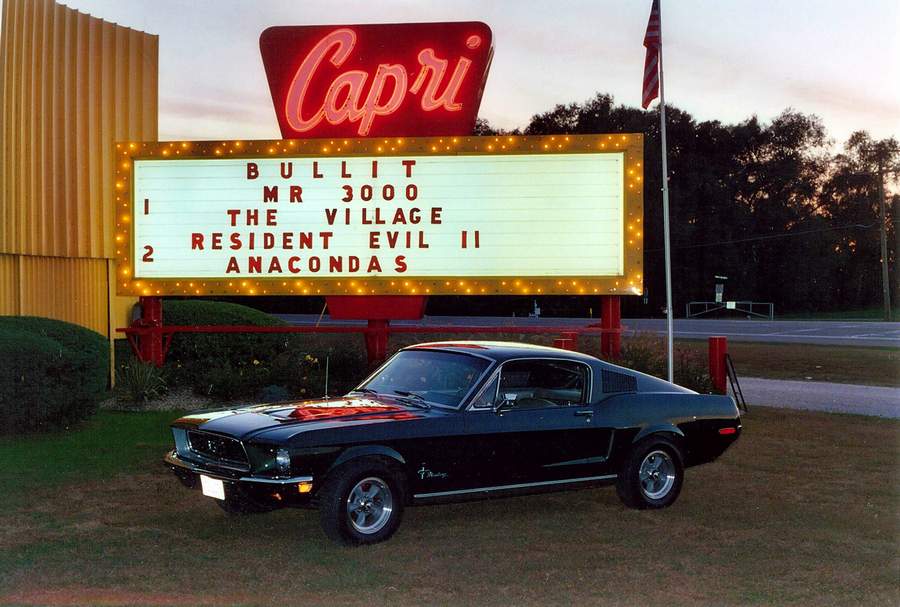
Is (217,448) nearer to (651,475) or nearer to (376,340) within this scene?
(651,475)

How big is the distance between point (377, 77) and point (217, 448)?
33.4ft

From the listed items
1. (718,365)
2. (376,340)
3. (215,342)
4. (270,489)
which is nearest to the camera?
(270,489)

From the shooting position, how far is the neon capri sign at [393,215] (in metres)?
15.9

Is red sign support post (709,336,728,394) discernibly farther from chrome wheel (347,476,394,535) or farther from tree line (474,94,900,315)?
tree line (474,94,900,315)

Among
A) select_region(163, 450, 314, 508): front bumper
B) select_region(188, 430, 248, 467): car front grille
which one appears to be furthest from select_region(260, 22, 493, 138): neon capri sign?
select_region(163, 450, 314, 508): front bumper

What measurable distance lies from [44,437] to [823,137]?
66774 millimetres

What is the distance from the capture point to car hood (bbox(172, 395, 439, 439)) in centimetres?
765

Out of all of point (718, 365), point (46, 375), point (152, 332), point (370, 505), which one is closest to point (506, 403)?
point (370, 505)

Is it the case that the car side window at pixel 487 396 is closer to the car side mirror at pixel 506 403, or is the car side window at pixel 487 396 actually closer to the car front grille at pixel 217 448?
the car side mirror at pixel 506 403

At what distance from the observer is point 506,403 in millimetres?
8305

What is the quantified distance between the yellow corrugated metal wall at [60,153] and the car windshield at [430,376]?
402 inches

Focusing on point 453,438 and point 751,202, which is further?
point 751,202

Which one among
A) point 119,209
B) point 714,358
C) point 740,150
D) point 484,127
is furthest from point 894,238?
point 119,209

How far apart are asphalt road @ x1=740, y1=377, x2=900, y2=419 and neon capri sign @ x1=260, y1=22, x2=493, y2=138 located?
23.7ft
